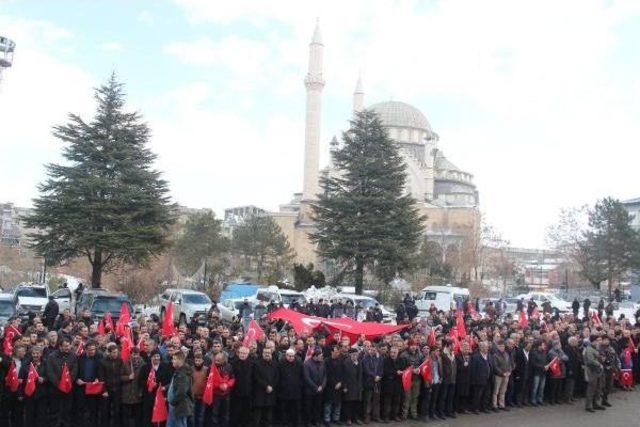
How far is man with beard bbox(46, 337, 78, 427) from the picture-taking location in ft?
31.7

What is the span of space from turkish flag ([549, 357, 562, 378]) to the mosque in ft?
154

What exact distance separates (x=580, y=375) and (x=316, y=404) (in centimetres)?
658

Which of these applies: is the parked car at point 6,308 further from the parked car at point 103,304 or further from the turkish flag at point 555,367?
the turkish flag at point 555,367

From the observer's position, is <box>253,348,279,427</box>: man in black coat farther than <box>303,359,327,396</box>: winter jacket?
No

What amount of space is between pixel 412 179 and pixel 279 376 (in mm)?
72920

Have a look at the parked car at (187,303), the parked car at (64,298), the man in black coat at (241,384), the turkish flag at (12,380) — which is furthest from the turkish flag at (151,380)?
the parked car at (64,298)

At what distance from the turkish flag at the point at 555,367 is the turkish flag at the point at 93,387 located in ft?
29.0

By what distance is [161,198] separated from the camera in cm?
3247

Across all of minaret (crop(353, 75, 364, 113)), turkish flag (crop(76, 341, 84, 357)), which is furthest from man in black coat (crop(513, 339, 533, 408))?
minaret (crop(353, 75, 364, 113))

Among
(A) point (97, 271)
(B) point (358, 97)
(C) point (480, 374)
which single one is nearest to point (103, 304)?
(A) point (97, 271)

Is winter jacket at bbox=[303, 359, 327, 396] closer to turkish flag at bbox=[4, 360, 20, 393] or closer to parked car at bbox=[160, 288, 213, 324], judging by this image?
turkish flag at bbox=[4, 360, 20, 393]

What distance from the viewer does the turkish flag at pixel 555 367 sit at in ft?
44.8

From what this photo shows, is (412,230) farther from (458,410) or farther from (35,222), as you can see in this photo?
(458,410)

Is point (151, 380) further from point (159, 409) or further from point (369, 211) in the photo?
point (369, 211)
